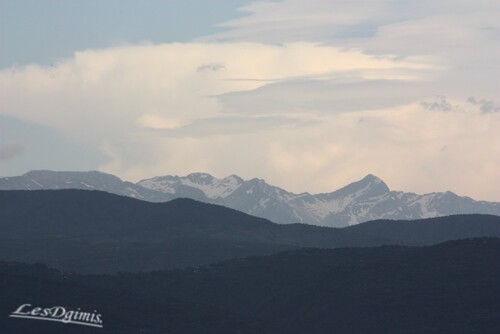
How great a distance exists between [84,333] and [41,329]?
24.2ft

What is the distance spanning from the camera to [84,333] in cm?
19975

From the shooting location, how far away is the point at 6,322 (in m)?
200

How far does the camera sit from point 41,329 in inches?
7731

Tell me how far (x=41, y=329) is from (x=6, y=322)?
7269 millimetres

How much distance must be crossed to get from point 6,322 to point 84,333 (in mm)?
12925
